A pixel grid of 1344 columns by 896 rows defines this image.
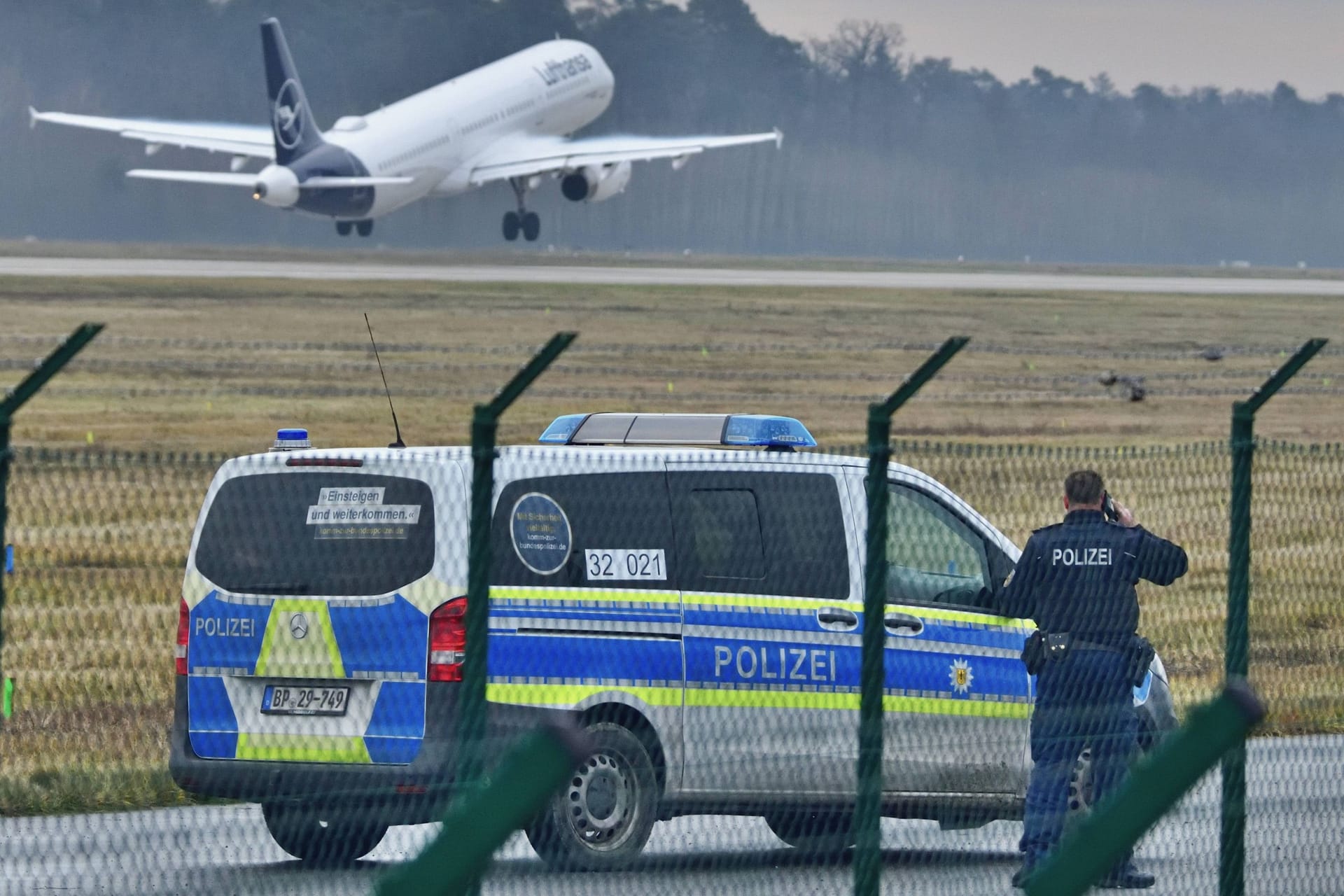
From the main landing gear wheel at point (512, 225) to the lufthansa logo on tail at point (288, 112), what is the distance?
7.96m

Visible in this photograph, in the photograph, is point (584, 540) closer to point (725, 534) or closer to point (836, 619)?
point (725, 534)

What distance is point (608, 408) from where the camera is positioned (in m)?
31.8

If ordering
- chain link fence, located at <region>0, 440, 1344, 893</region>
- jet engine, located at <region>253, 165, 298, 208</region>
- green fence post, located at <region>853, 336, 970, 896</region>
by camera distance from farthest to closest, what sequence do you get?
jet engine, located at <region>253, 165, 298, 208</region>
chain link fence, located at <region>0, 440, 1344, 893</region>
green fence post, located at <region>853, 336, 970, 896</region>

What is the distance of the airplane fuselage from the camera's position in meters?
60.6

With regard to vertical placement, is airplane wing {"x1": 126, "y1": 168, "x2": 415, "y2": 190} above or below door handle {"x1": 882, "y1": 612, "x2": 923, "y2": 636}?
below

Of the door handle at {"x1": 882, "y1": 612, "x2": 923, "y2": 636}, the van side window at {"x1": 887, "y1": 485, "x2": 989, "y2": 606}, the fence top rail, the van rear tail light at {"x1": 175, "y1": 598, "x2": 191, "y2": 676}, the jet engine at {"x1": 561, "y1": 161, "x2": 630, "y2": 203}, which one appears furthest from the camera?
the jet engine at {"x1": 561, "y1": 161, "x2": 630, "y2": 203}

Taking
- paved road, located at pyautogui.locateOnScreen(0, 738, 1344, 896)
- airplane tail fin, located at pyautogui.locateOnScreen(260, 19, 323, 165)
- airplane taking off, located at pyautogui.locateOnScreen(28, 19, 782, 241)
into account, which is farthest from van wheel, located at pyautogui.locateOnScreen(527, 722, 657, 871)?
airplane tail fin, located at pyautogui.locateOnScreen(260, 19, 323, 165)

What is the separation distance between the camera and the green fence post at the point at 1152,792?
2.88 meters

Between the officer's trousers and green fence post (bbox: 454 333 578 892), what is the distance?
8.61 ft

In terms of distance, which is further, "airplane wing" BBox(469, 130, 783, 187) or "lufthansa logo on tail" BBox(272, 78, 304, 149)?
"airplane wing" BBox(469, 130, 783, 187)

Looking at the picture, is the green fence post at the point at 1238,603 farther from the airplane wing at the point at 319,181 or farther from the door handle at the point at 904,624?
the airplane wing at the point at 319,181

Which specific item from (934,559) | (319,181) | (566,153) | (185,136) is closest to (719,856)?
(934,559)

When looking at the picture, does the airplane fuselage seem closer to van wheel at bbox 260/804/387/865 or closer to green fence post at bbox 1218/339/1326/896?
van wheel at bbox 260/804/387/865

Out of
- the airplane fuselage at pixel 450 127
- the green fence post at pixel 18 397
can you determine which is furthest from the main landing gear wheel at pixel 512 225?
the green fence post at pixel 18 397
